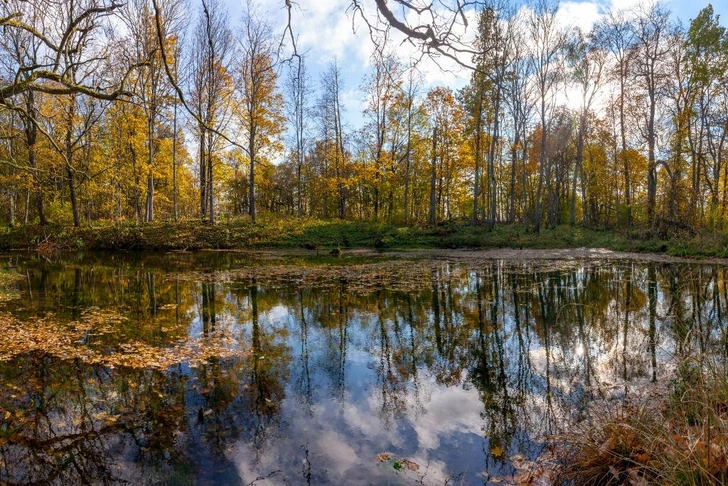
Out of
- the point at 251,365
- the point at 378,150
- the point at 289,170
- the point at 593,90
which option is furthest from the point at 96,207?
the point at 593,90

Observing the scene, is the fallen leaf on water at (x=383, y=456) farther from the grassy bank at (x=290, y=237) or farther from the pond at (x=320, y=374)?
the grassy bank at (x=290, y=237)

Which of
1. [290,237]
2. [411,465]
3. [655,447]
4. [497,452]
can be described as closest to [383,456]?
[411,465]

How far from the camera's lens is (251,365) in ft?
18.8

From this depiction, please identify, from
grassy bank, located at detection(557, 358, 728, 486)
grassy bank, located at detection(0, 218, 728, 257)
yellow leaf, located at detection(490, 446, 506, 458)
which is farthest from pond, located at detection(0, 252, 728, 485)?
grassy bank, located at detection(0, 218, 728, 257)

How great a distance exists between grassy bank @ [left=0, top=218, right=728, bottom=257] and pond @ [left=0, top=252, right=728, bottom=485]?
12.0 meters

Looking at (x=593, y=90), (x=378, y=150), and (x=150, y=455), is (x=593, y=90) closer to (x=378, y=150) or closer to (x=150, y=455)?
(x=378, y=150)

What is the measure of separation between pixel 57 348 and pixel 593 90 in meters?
31.2

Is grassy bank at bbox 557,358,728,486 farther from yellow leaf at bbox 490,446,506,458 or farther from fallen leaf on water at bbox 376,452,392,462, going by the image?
fallen leaf on water at bbox 376,452,392,462

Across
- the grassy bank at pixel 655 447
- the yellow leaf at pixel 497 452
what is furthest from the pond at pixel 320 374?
the grassy bank at pixel 655 447

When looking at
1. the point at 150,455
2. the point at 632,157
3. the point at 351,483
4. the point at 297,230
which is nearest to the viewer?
the point at 351,483

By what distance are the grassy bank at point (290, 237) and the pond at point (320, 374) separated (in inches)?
472

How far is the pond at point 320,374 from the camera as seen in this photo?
351 cm

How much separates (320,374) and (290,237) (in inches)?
818

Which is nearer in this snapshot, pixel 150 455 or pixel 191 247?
pixel 150 455
